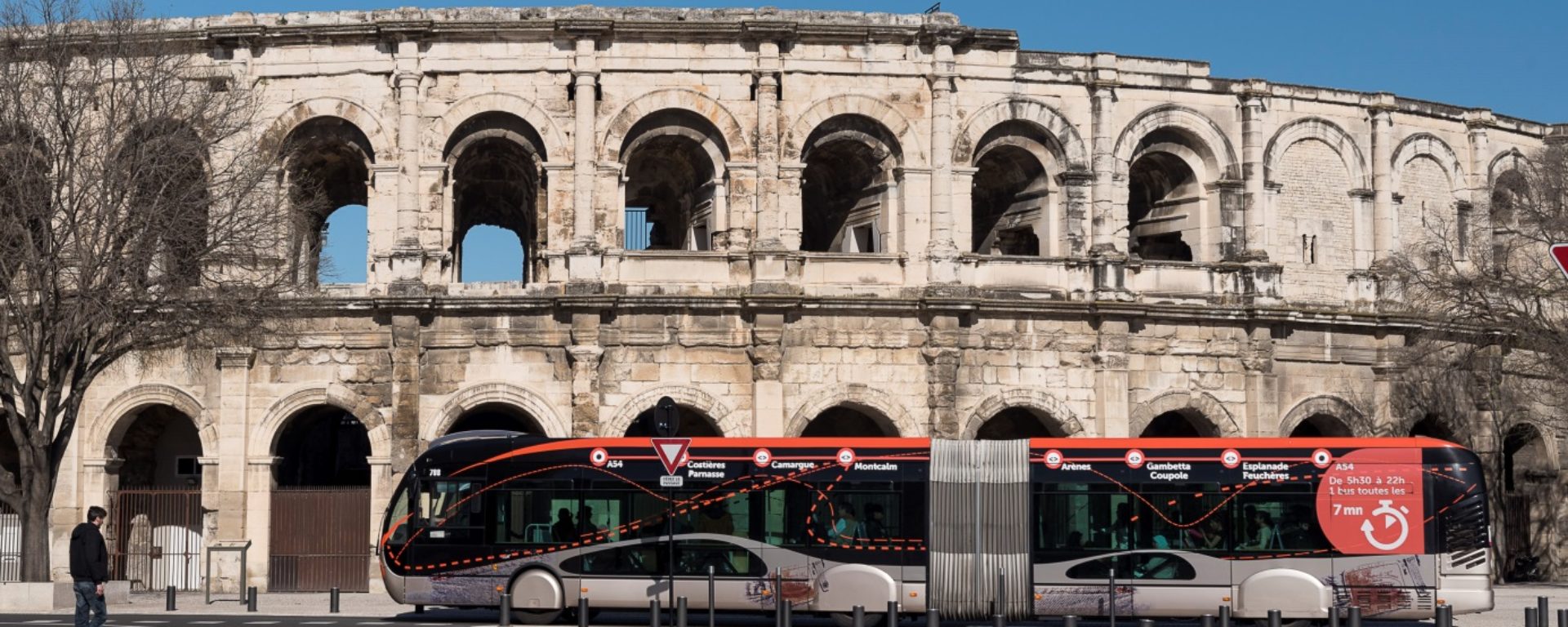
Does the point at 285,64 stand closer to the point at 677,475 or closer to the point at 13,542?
the point at 13,542

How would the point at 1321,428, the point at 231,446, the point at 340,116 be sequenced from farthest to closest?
the point at 1321,428 < the point at 340,116 < the point at 231,446

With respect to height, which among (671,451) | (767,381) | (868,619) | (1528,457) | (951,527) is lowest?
(868,619)

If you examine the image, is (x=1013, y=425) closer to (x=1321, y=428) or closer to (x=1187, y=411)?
(x=1187, y=411)

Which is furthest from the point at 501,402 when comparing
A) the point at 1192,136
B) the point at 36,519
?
the point at 1192,136

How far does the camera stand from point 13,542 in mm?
33375

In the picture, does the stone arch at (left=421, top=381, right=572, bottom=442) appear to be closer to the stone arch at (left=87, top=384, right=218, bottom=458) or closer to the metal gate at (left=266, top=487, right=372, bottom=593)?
Answer: the metal gate at (left=266, top=487, right=372, bottom=593)

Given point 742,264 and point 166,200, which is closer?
point 166,200

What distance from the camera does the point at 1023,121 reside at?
34.1 meters

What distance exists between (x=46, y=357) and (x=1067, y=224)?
639 inches

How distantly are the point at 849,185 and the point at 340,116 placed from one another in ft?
28.2

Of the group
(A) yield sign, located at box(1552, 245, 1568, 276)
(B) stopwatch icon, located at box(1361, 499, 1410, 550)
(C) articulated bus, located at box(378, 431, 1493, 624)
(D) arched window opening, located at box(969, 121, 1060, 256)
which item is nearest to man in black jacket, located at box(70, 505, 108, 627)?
(C) articulated bus, located at box(378, 431, 1493, 624)

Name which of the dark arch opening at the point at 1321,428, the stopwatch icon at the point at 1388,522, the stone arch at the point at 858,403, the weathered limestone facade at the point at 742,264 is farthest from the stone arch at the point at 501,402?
the stopwatch icon at the point at 1388,522

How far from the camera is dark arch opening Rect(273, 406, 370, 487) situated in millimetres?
37469

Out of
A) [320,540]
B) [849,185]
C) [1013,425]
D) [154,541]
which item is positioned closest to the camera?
[320,540]
